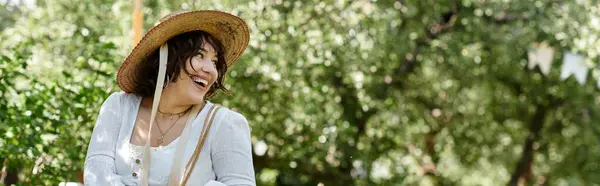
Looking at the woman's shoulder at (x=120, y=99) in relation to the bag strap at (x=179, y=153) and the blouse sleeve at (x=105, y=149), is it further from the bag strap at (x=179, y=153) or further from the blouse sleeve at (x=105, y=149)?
the bag strap at (x=179, y=153)

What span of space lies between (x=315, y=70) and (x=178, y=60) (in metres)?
5.50

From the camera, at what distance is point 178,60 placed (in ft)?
11.3

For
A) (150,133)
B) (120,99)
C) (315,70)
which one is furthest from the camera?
(315,70)

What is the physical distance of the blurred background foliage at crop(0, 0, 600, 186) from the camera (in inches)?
213

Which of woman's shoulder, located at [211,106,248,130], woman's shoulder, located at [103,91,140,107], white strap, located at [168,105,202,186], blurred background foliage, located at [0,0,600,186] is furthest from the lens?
blurred background foliage, located at [0,0,600,186]

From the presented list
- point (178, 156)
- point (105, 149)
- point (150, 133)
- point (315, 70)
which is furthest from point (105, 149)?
point (315, 70)

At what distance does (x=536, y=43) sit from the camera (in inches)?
441

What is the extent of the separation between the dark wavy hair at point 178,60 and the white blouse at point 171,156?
20 cm

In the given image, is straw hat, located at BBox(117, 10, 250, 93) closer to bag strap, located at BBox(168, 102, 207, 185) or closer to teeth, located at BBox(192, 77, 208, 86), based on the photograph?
teeth, located at BBox(192, 77, 208, 86)

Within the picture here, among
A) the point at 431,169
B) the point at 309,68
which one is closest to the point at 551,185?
the point at 431,169

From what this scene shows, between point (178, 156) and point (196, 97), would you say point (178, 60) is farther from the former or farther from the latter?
point (178, 156)

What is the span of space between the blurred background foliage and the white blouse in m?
1.57

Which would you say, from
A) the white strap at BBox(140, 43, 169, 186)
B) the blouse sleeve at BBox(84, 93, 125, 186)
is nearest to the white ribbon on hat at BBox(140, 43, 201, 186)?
the white strap at BBox(140, 43, 169, 186)

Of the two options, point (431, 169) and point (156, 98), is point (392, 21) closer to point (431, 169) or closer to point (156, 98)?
point (431, 169)
